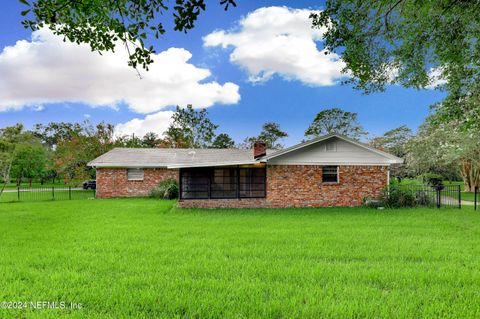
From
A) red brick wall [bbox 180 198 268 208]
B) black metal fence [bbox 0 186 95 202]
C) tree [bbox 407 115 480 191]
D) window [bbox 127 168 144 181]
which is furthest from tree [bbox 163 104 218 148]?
red brick wall [bbox 180 198 268 208]

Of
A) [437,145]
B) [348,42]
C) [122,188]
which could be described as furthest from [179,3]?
[437,145]

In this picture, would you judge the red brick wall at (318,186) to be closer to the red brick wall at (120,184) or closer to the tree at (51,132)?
the red brick wall at (120,184)

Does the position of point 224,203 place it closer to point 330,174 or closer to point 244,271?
point 330,174

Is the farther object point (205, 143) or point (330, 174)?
point (205, 143)

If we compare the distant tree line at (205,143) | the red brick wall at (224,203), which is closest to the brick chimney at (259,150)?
the red brick wall at (224,203)

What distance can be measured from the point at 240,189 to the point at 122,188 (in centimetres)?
1029

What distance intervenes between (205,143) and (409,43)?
37.1 meters

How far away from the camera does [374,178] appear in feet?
54.6

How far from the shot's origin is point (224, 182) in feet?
55.3

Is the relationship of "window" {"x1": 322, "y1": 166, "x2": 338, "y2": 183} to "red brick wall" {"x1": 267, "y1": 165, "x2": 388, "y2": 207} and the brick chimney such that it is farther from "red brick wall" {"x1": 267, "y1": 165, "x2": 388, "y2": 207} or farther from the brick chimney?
the brick chimney

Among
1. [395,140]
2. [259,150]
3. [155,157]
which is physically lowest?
[155,157]

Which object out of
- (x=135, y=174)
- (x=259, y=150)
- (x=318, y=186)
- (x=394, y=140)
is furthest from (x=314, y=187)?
(x=394, y=140)

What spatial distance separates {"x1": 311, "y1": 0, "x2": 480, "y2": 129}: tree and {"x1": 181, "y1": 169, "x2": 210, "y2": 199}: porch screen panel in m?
9.67

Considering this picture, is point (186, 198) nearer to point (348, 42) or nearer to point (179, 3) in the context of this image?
point (348, 42)
